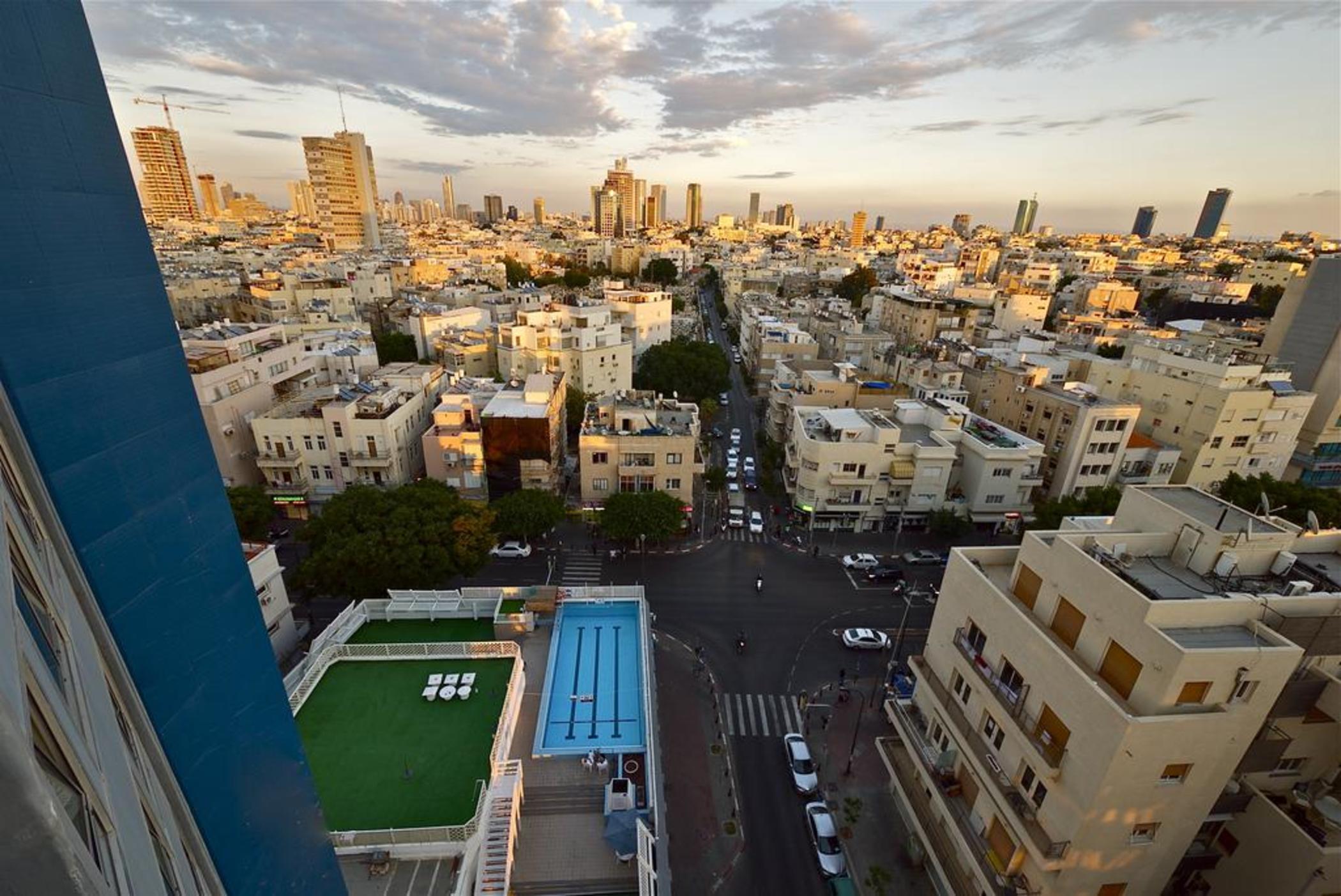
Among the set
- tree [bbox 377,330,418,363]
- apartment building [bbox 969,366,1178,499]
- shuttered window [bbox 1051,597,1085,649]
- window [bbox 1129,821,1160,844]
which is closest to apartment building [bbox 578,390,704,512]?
shuttered window [bbox 1051,597,1085,649]

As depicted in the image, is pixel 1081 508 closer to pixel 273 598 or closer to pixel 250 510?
pixel 273 598

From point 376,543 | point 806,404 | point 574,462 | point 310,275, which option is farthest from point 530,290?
point 376,543

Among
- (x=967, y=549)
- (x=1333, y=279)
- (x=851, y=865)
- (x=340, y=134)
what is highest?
(x=340, y=134)

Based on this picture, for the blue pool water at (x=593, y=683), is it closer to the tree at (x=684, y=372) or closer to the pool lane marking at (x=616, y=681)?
the pool lane marking at (x=616, y=681)

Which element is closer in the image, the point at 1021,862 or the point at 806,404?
the point at 1021,862

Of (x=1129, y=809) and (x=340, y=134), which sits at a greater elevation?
(x=340, y=134)

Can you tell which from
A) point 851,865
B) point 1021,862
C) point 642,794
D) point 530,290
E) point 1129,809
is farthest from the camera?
point 530,290

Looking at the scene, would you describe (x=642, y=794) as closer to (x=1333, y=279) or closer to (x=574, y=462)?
(x=574, y=462)
